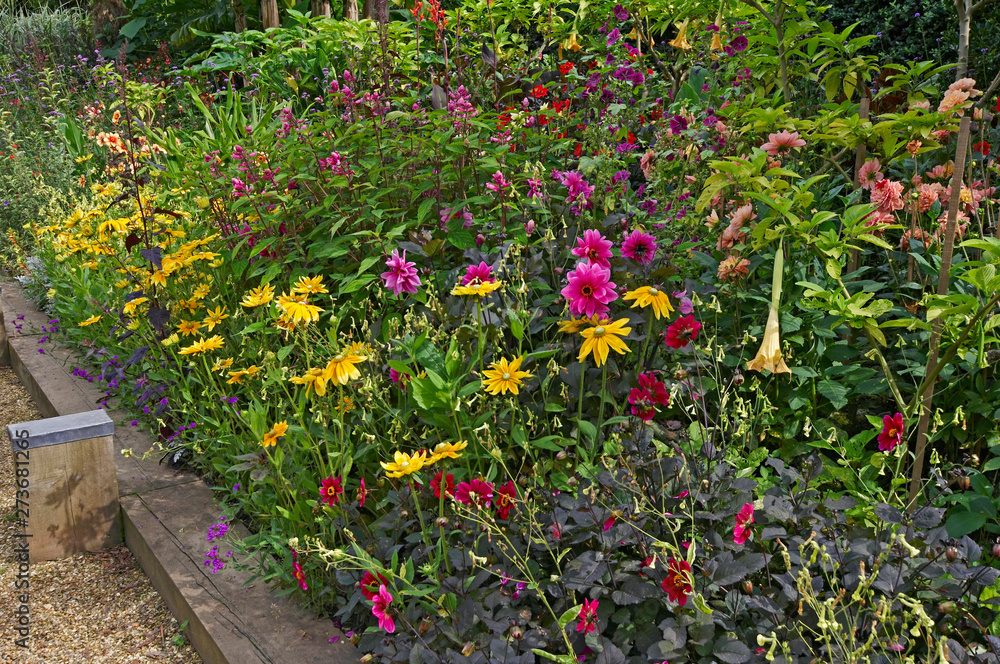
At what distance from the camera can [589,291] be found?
1.71 m

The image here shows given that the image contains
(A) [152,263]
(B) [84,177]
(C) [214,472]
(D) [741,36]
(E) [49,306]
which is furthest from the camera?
(B) [84,177]

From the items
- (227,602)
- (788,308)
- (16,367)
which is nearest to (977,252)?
(788,308)

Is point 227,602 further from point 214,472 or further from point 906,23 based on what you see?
point 906,23

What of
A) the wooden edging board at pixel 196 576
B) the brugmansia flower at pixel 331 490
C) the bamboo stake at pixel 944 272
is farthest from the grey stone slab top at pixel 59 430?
the bamboo stake at pixel 944 272

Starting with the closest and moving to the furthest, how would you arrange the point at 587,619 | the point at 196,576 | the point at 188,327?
the point at 587,619 → the point at 196,576 → the point at 188,327

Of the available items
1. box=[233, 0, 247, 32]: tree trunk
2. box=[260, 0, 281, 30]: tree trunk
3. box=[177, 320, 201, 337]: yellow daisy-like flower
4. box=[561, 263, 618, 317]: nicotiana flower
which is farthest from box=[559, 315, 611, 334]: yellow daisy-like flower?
box=[233, 0, 247, 32]: tree trunk

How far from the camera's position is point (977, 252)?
8.14 feet

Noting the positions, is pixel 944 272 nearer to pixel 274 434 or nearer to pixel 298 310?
pixel 298 310

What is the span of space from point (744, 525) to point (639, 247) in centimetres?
75

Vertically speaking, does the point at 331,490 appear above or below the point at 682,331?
below

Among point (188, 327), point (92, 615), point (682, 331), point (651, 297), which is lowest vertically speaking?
point (92, 615)

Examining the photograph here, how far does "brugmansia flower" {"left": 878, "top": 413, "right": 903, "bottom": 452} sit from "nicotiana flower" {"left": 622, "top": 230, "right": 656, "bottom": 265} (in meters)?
0.67

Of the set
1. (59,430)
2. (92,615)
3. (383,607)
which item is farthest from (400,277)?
(92,615)

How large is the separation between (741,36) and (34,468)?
3176mm
